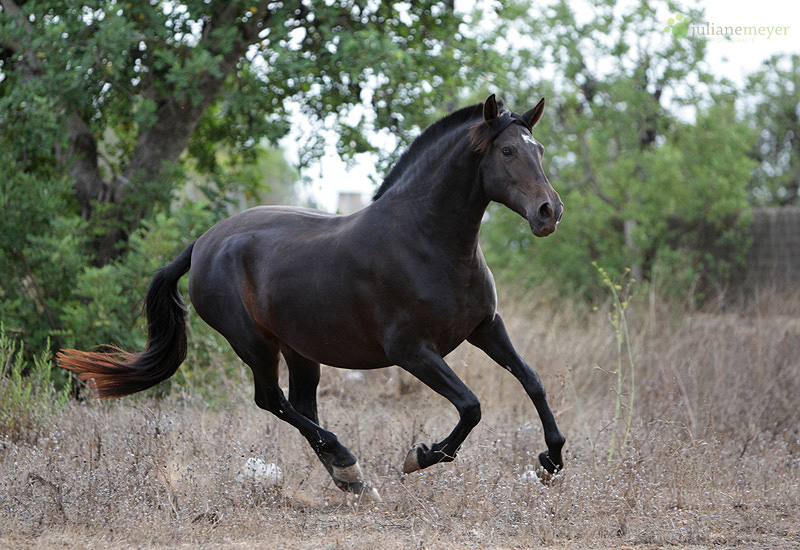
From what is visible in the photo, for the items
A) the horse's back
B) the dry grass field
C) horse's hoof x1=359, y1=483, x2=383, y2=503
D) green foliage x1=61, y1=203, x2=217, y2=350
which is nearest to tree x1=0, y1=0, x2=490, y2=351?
green foliage x1=61, y1=203, x2=217, y2=350

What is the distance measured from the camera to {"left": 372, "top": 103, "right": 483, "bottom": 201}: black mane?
4.16 m

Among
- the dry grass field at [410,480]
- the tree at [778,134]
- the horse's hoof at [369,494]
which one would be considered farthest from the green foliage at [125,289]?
the tree at [778,134]

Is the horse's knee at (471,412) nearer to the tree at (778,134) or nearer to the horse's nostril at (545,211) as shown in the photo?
the horse's nostril at (545,211)

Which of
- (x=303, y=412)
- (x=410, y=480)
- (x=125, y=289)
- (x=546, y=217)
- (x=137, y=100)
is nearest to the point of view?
(x=546, y=217)

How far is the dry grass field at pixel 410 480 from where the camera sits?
4070mm

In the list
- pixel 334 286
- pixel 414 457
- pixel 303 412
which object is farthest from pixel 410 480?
pixel 334 286

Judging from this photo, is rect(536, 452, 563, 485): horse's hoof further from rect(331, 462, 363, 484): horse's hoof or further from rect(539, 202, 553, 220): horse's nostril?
rect(539, 202, 553, 220): horse's nostril

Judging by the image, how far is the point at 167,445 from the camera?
4.91 meters

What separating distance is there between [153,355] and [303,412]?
1.01 m

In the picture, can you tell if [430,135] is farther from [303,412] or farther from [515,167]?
[303,412]

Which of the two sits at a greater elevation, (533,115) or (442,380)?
(533,115)

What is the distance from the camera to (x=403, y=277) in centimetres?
403

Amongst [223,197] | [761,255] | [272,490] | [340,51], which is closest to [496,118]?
[272,490]

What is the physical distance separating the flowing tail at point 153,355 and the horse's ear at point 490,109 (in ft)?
7.62
